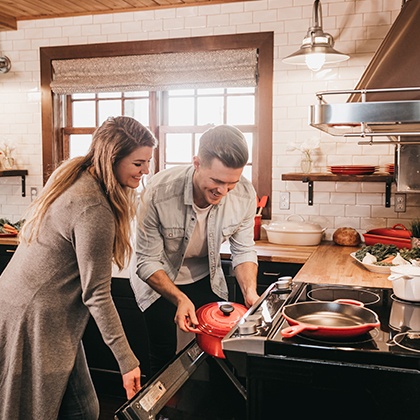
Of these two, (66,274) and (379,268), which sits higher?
(66,274)

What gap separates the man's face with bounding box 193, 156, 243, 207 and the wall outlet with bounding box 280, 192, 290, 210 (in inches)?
74.9

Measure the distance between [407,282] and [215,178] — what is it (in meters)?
0.84

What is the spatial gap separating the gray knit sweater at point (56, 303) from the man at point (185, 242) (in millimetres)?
462

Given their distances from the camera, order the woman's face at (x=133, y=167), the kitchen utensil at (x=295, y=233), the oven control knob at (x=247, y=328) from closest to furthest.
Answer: the oven control knob at (x=247, y=328), the woman's face at (x=133, y=167), the kitchen utensil at (x=295, y=233)

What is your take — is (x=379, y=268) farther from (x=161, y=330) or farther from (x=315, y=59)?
(x=315, y=59)

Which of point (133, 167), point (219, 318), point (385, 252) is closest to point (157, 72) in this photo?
point (385, 252)

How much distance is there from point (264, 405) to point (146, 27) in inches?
139

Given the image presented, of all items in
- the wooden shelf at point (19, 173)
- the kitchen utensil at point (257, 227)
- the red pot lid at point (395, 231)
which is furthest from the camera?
the wooden shelf at point (19, 173)

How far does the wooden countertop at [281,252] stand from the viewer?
3475 millimetres

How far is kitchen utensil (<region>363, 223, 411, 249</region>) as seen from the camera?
3492mm

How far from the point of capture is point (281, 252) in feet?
11.9

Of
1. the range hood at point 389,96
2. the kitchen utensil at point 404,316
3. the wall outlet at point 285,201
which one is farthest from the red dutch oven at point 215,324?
the wall outlet at point 285,201

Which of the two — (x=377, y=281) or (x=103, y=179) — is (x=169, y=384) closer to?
(x=103, y=179)

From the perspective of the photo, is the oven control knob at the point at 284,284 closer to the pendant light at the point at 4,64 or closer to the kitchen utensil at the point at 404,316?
the kitchen utensil at the point at 404,316
